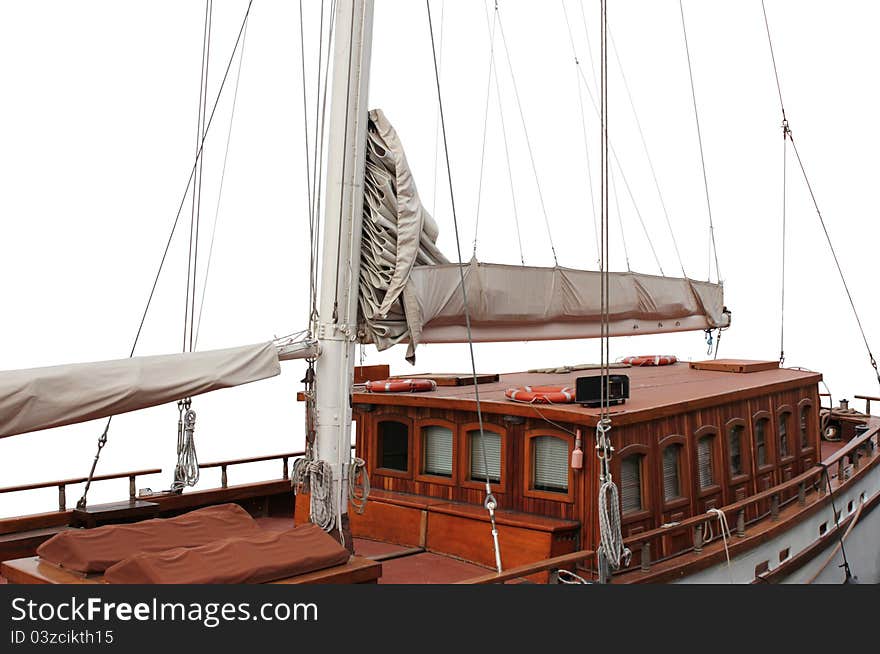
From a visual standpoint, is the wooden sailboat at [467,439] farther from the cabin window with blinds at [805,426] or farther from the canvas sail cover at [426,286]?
the cabin window with blinds at [805,426]

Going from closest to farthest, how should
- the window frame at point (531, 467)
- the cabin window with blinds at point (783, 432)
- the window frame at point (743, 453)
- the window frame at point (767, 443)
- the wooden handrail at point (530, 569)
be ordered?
the wooden handrail at point (530, 569), the window frame at point (531, 467), the window frame at point (743, 453), the window frame at point (767, 443), the cabin window with blinds at point (783, 432)

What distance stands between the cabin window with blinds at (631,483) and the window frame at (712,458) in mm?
884

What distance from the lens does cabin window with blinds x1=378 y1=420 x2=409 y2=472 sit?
966 cm

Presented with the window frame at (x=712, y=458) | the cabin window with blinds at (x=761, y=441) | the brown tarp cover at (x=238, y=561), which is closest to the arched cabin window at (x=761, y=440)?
the cabin window with blinds at (x=761, y=441)

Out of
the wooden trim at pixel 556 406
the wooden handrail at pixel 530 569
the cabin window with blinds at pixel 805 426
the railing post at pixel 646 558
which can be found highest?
the wooden trim at pixel 556 406

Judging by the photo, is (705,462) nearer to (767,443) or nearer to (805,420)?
(767,443)

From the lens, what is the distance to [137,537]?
22.8ft

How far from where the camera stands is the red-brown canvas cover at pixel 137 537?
656cm

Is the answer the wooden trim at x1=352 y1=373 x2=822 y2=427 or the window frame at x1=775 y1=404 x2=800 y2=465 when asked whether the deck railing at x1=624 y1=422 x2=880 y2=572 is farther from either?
the wooden trim at x1=352 y1=373 x2=822 y2=427

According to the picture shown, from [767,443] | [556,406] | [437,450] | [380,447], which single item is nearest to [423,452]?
[437,450]

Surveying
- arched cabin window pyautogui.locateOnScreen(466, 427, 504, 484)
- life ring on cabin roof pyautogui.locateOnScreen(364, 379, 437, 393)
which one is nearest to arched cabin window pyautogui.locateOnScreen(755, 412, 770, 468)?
arched cabin window pyautogui.locateOnScreen(466, 427, 504, 484)

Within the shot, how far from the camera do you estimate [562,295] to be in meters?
9.17

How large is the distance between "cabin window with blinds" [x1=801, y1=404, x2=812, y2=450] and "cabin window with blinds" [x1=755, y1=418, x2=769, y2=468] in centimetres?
123

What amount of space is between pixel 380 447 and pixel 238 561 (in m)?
3.61
